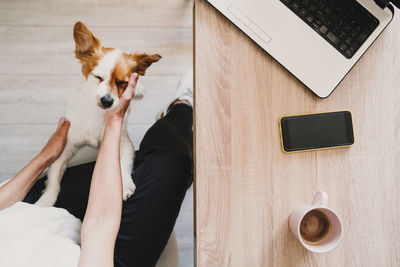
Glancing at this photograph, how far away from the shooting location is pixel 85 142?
1.05 metres

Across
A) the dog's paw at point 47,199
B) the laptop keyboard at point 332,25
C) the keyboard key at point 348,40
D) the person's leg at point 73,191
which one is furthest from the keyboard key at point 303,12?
the dog's paw at point 47,199

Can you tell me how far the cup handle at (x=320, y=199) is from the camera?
60 centimetres

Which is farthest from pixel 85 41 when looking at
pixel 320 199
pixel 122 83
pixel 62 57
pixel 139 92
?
pixel 320 199

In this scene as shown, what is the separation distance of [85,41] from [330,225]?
0.90 metres

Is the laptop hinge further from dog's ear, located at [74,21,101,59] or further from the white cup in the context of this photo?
dog's ear, located at [74,21,101,59]

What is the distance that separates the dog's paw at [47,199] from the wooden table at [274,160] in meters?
0.58

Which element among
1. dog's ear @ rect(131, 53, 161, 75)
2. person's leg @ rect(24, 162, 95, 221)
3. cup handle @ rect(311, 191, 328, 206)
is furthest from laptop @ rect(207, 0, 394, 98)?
person's leg @ rect(24, 162, 95, 221)

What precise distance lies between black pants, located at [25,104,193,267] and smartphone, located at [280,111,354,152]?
0.37 m

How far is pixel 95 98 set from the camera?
3.18ft

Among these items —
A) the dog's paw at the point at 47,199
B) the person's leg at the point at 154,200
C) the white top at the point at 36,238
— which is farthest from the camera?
the dog's paw at the point at 47,199

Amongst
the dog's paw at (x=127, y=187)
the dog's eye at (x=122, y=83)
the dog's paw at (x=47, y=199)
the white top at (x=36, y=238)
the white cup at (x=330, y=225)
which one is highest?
the white cup at (x=330, y=225)

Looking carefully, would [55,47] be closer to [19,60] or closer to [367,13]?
[19,60]

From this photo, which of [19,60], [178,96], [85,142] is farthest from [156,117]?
[19,60]

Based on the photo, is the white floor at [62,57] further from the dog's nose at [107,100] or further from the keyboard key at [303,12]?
the keyboard key at [303,12]
